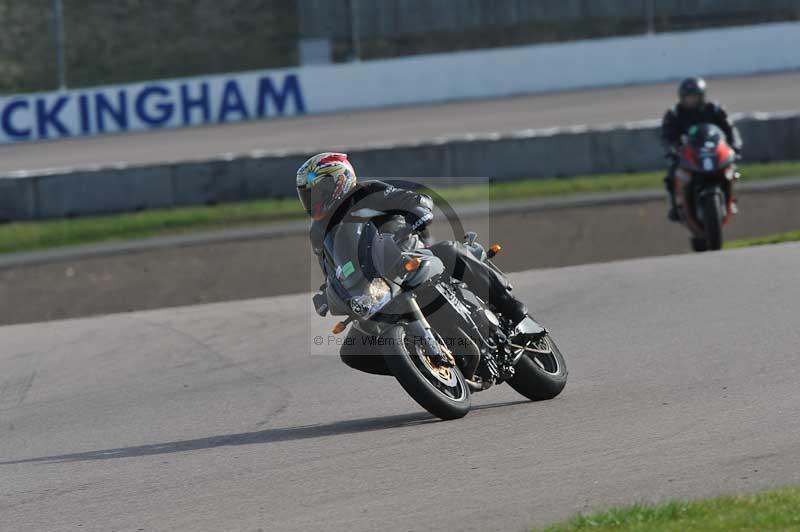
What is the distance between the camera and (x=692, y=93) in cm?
1337

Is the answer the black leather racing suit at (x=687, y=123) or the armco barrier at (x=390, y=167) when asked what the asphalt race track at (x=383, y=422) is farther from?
the armco barrier at (x=390, y=167)

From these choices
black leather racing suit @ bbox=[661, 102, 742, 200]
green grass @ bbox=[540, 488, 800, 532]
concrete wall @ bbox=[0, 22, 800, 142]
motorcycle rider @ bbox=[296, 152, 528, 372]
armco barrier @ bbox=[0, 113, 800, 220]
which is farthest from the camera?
concrete wall @ bbox=[0, 22, 800, 142]

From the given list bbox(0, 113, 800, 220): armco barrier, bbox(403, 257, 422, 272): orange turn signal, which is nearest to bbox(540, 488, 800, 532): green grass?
bbox(403, 257, 422, 272): orange turn signal

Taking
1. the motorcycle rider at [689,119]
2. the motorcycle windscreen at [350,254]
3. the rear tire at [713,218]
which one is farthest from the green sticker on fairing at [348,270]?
the motorcycle rider at [689,119]

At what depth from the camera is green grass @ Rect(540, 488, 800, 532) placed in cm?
470

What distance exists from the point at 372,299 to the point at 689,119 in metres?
7.88

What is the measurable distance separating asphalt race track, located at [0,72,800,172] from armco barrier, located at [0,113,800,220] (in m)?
3.75

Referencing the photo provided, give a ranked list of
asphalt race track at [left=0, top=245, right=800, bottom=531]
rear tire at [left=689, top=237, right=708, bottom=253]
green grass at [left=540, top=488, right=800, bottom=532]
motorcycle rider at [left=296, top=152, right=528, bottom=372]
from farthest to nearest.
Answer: rear tire at [left=689, top=237, right=708, bottom=253], motorcycle rider at [left=296, top=152, right=528, bottom=372], asphalt race track at [left=0, top=245, right=800, bottom=531], green grass at [left=540, top=488, right=800, bottom=532]

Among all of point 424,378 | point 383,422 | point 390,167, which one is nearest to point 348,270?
point 424,378

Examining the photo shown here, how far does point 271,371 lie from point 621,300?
2987 mm

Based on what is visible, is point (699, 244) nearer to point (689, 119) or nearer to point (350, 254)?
point (689, 119)

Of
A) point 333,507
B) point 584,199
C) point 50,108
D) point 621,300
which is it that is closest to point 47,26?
point 50,108

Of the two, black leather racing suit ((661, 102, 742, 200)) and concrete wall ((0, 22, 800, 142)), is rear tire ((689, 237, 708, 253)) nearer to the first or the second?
black leather racing suit ((661, 102, 742, 200))

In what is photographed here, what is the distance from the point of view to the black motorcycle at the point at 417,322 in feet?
21.6
